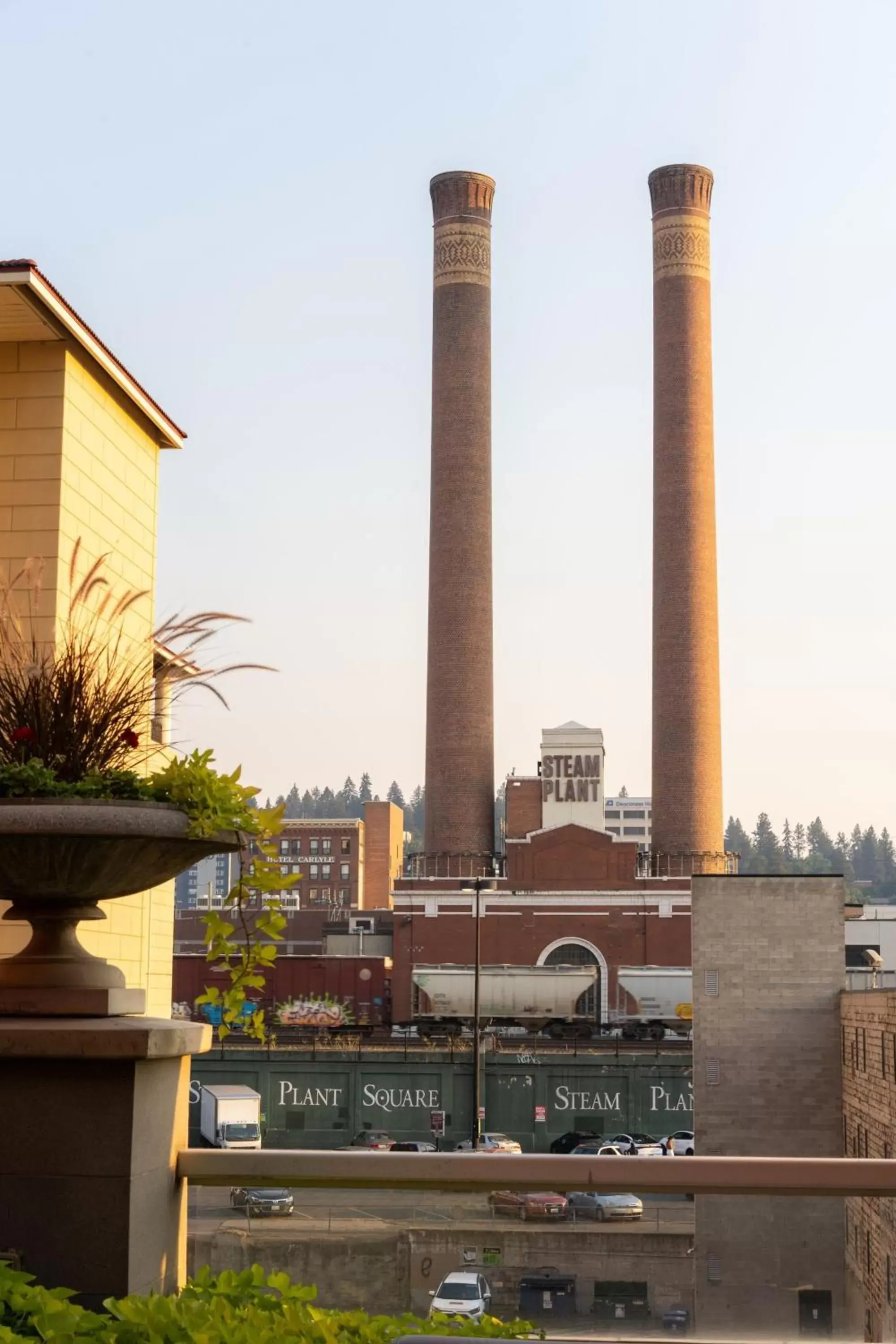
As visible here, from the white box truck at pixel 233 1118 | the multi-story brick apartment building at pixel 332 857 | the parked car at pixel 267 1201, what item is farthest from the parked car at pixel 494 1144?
the multi-story brick apartment building at pixel 332 857

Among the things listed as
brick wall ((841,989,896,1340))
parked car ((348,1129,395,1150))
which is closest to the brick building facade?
parked car ((348,1129,395,1150))

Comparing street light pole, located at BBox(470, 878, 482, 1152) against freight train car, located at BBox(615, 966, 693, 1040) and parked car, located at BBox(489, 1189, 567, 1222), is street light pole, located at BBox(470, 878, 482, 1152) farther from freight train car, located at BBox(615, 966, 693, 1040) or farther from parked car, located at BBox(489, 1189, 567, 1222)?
parked car, located at BBox(489, 1189, 567, 1222)

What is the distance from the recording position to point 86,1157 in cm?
456

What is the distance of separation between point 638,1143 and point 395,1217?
44064 mm

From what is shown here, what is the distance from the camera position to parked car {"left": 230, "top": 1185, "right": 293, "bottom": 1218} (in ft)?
15.5

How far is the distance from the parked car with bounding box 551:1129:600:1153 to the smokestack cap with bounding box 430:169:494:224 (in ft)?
125

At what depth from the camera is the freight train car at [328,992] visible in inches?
2515

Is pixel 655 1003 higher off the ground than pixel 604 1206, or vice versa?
pixel 604 1206

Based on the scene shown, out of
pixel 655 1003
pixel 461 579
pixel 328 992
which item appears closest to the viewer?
pixel 655 1003

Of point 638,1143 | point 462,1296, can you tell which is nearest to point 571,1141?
point 638,1143

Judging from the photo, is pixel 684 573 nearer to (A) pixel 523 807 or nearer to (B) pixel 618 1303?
(A) pixel 523 807

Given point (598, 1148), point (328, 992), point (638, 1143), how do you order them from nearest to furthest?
point (598, 1148) < point (638, 1143) < point (328, 992)

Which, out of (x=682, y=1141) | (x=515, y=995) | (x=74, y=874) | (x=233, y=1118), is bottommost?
(x=682, y=1141)

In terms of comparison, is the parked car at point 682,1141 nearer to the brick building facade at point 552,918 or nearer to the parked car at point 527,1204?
the brick building facade at point 552,918
